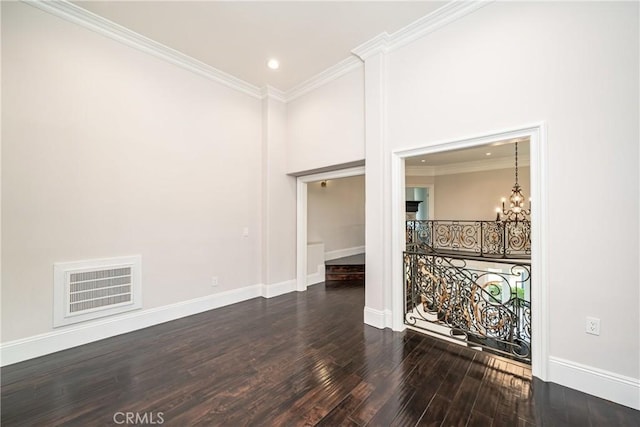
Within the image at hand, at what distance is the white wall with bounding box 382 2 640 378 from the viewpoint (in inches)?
74.1

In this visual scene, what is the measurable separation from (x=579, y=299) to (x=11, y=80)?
17.3 ft

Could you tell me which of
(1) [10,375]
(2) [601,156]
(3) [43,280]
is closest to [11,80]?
(3) [43,280]

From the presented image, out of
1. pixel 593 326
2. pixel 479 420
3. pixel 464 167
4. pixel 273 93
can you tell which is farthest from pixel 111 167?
pixel 464 167

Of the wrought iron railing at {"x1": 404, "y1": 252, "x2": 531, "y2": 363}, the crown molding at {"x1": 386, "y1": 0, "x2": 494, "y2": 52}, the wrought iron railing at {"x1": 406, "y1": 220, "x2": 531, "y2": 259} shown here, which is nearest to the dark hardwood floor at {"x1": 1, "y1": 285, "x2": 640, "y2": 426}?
the wrought iron railing at {"x1": 404, "y1": 252, "x2": 531, "y2": 363}

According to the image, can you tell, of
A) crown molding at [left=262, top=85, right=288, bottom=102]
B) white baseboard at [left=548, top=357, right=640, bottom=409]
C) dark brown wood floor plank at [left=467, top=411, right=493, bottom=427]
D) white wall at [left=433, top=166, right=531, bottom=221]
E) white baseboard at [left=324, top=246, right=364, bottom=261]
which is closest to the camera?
dark brown wood floor plank at [left=467, top=411, right=493, bottom=427]

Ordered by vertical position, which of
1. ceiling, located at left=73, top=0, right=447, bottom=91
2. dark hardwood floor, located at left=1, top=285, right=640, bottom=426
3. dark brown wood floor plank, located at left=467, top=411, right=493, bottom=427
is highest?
ceiling, located at left=73, top=0, right=447, bottom=91

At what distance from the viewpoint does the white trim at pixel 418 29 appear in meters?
2.62

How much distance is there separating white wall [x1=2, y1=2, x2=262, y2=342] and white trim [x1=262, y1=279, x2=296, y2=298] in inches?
15.5

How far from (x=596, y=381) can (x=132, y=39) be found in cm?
556

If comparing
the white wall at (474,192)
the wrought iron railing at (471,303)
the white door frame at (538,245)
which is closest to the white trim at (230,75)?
the white door frame at (538,245)

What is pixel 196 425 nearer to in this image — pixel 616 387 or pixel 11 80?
pixel 616 387

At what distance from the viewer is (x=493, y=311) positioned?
2.65 metres

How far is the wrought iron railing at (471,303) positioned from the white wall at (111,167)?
8.76 feet

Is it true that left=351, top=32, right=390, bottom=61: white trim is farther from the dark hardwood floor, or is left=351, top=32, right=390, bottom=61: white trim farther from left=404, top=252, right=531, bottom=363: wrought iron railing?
the dark hardwood floor
